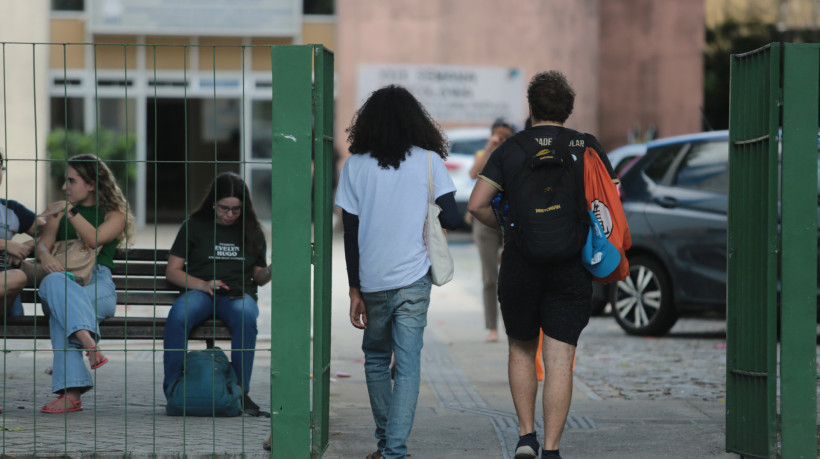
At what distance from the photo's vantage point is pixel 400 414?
5422mm

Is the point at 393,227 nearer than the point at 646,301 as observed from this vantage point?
Yes

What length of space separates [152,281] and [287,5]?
18533mm

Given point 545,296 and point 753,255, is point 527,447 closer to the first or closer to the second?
point 545,296

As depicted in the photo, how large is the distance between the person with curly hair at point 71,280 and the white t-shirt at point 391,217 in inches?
63.6

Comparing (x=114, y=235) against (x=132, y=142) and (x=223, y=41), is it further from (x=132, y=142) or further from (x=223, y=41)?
(x=223, y=41)

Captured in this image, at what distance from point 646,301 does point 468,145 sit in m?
11.9

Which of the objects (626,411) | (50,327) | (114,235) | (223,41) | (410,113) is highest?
(223,41)

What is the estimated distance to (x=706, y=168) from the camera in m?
10.3

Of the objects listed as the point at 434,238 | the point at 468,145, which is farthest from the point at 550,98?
the point at 468,145

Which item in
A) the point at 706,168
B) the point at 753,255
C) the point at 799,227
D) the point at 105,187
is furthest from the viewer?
the point at 706,168

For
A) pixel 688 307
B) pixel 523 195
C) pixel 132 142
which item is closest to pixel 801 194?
pixel 523 195

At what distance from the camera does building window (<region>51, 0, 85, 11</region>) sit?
25562mm

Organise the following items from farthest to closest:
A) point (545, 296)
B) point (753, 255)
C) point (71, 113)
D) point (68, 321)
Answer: point (71, 113) < point (68, 321) < point (545, 296) < point (753, 255)

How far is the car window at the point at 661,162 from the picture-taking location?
10.6 m
